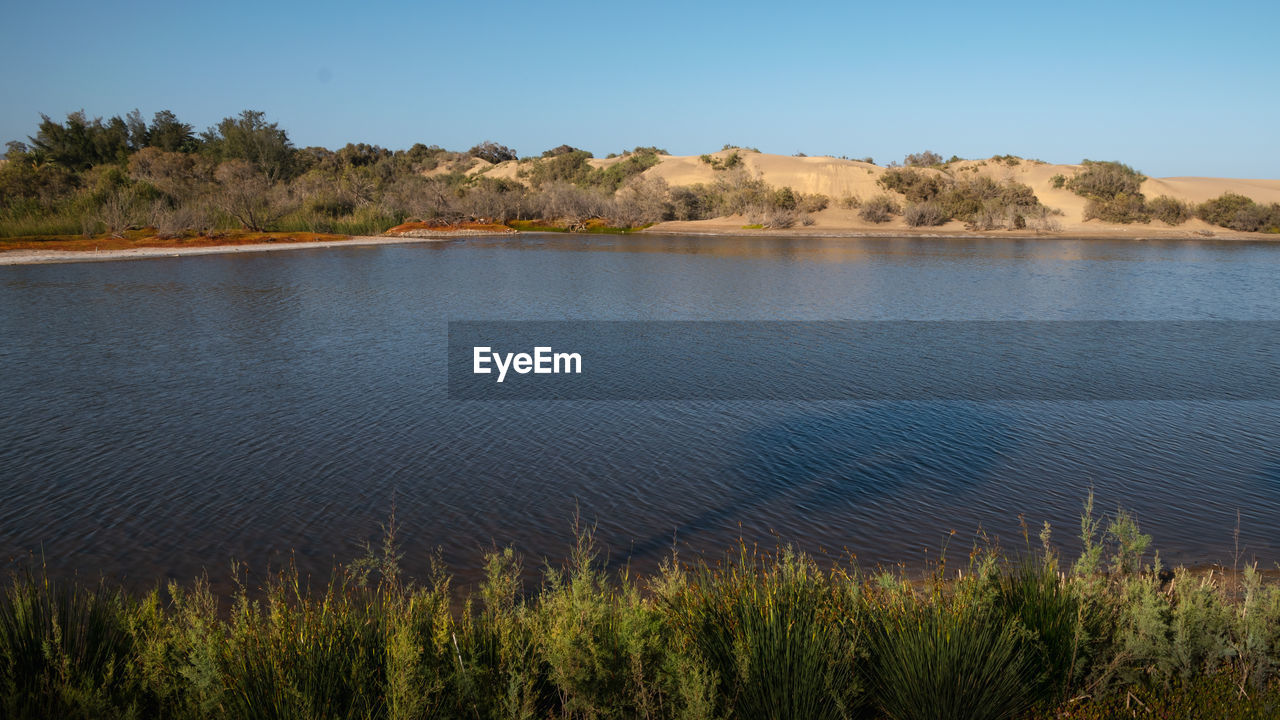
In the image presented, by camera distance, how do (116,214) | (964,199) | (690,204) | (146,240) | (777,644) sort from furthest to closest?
1. (690,204)
2. (964,199)
3. (146,240)
4. (116,214)
5. (777,644)

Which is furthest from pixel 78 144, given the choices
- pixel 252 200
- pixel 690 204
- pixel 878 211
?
pixel 878 211

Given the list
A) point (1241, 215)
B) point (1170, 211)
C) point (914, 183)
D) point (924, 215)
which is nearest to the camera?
point (1241, 215)

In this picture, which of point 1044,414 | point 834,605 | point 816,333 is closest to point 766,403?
point 1044,414

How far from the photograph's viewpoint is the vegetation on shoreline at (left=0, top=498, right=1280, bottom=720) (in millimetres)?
4148

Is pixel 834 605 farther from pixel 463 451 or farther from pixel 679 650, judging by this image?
pixel 463 451

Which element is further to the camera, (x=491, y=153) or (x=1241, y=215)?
(x=491, y=153)

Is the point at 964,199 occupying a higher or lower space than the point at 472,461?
higher

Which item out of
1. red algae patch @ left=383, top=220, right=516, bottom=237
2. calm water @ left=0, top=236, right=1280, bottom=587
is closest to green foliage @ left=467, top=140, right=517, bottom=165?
red algae patch @ left=383, top=220, right=516, bottom=237

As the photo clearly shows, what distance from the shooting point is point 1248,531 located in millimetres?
7891

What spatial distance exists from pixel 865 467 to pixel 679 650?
582 cm

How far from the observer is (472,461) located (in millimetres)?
10039

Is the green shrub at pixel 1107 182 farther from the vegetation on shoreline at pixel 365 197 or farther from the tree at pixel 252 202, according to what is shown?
the tree at pixel 252 202

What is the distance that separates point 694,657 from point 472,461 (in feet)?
20.1

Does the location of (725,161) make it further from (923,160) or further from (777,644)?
(777,644)
